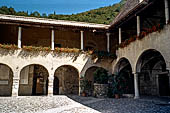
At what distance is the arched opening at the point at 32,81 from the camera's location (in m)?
14.5

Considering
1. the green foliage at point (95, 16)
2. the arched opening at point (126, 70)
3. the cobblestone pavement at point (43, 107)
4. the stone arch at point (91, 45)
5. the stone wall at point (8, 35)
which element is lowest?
the cobblestone pavement at point (43, 107)

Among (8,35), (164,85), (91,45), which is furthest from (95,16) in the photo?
(164,85)

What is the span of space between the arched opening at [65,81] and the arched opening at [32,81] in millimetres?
1112

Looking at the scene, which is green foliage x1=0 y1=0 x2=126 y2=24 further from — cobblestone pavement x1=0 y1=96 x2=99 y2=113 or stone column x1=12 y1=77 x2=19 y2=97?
cobblestone pavement x1=0 y1=96 x2=99 y2=113

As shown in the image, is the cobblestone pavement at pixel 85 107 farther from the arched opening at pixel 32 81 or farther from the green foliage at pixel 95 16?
the green foliage at pixel 95 16

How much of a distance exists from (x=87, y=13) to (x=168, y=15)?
3158cm

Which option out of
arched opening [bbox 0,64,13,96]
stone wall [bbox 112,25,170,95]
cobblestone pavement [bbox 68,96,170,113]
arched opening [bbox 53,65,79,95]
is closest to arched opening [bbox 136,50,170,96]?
stone wall [bbox 112,25,170,95]

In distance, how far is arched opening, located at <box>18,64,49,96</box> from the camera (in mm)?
14516

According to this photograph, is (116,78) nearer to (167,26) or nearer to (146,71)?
(146,71)

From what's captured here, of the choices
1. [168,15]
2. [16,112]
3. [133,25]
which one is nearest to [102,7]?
[133,25]

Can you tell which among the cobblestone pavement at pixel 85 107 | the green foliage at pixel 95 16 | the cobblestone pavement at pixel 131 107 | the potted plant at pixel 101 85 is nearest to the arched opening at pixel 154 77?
the potted plant at pixel 101 85

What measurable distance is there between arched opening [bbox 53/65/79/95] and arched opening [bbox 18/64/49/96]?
3.65ft

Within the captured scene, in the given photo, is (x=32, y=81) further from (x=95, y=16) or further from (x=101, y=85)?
(x=95, y=16)

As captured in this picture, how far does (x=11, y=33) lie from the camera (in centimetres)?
1528
